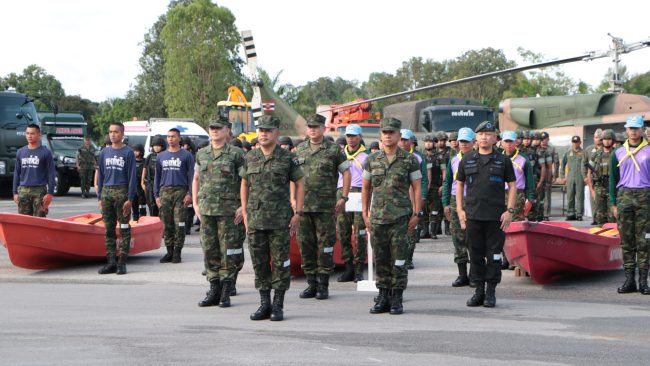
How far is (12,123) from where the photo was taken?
29250mm

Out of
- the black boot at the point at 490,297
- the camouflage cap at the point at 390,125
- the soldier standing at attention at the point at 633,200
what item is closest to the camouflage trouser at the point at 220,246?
the camouflage cap at the point at 390,125

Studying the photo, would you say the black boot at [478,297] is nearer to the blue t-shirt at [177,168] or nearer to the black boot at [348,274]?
the black boot at [348,274]

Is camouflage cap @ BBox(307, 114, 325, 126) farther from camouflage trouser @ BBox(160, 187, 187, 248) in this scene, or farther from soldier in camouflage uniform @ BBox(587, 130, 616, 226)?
soldier in camouflage uniform @ BBox(587, 130, 616, 226)

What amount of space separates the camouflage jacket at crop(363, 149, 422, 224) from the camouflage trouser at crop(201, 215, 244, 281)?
1.47 metres

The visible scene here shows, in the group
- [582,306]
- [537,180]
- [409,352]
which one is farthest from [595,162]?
[409,352]

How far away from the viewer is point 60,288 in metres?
11.5

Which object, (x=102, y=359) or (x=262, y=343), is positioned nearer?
(x=102, y=359)

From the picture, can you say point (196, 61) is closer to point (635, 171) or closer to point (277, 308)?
point (635, 171)

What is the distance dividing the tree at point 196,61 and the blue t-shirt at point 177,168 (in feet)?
192

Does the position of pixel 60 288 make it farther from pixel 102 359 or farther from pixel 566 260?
pixel 566 260

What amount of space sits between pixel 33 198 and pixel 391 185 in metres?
6.27

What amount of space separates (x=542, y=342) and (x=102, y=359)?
3.51 meters

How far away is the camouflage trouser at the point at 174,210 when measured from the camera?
14.0 metres

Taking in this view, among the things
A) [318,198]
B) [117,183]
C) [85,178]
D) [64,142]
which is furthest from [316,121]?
[64,142]
